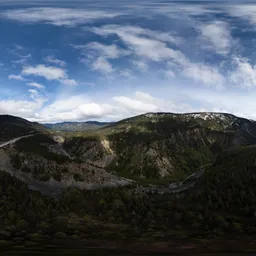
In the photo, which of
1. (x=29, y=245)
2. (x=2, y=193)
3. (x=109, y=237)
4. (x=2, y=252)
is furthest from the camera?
(x=2, y=193)

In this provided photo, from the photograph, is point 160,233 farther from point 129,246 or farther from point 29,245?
point 29,245

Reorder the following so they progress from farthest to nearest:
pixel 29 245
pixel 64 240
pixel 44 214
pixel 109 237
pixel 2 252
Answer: pixel 44 214 < pixel 109 237 < pixel 64 240 < pixel 29 245 < pixel 2 252

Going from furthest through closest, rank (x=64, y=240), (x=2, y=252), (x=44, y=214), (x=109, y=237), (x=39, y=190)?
(x=39, y=190), (x=44, y=214), (x=109, y=237), (x=64, y=240), (x=2, y=252)

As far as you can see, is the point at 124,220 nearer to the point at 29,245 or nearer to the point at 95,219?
the point at 95,219

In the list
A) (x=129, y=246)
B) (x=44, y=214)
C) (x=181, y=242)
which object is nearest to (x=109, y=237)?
(x=129, y=246)

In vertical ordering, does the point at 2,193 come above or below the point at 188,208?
above

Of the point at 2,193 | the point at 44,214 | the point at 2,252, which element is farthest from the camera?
the point at 2,193

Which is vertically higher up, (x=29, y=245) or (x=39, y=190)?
(x=39, y=190)

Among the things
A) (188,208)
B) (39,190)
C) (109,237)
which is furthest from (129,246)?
(39,190)

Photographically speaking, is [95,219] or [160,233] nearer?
[160,233]
